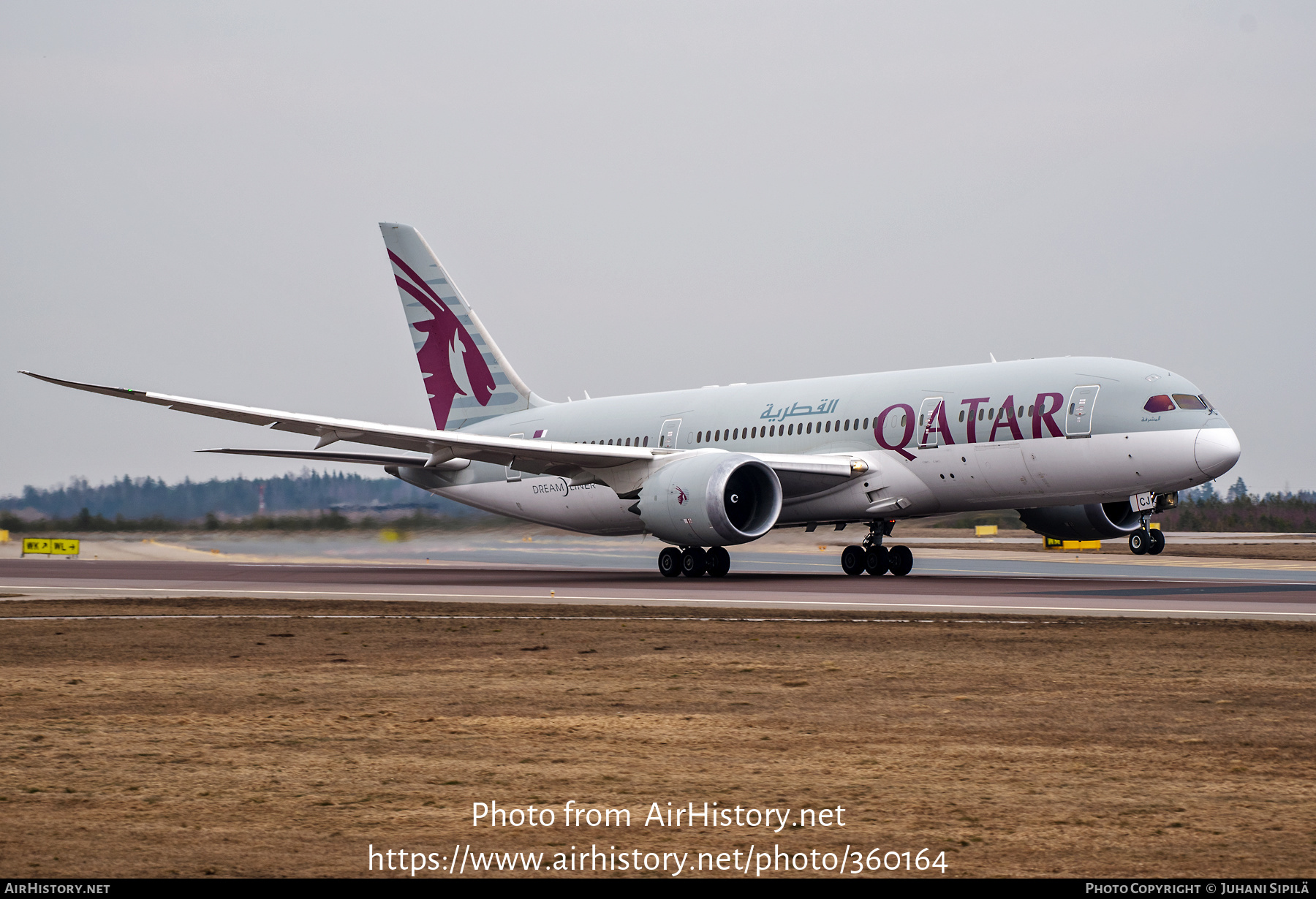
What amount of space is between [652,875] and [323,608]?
15220 millimetres

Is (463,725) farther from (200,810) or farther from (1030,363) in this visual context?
(1030,363)

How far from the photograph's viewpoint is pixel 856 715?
977 centimetres

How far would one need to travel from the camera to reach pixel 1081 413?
26156mm

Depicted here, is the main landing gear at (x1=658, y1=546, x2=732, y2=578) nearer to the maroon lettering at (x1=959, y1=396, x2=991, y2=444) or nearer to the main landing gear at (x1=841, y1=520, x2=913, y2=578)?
the main landing gear at (x1=841, y1=520, x2=913, y2=578)

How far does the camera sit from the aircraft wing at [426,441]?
28.0 m

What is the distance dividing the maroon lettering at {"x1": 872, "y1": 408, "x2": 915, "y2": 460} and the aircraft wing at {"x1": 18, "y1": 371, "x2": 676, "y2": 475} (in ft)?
14.2

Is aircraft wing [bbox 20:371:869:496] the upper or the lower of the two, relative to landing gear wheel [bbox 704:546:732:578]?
upper

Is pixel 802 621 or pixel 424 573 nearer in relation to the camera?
pixel 802 621

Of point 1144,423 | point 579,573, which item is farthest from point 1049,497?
point 579,573

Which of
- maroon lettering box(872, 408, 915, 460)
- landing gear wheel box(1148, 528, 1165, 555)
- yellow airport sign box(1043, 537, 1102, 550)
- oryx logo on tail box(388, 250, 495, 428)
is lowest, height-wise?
yellow airport sign box(1043, 537, 1102, 550)

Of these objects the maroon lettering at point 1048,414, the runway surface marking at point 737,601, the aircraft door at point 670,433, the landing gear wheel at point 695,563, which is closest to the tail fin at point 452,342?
the aircraft door at point 670,433

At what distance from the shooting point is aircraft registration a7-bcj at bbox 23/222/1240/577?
85.1ft

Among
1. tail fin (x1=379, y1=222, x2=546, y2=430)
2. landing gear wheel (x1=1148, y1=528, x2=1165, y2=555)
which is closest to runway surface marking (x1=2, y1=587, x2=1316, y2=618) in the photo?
landing gear wheel (x1=1148, y1=528, x2=1165, y2=555)

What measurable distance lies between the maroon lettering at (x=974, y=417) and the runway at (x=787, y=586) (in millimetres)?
2763
